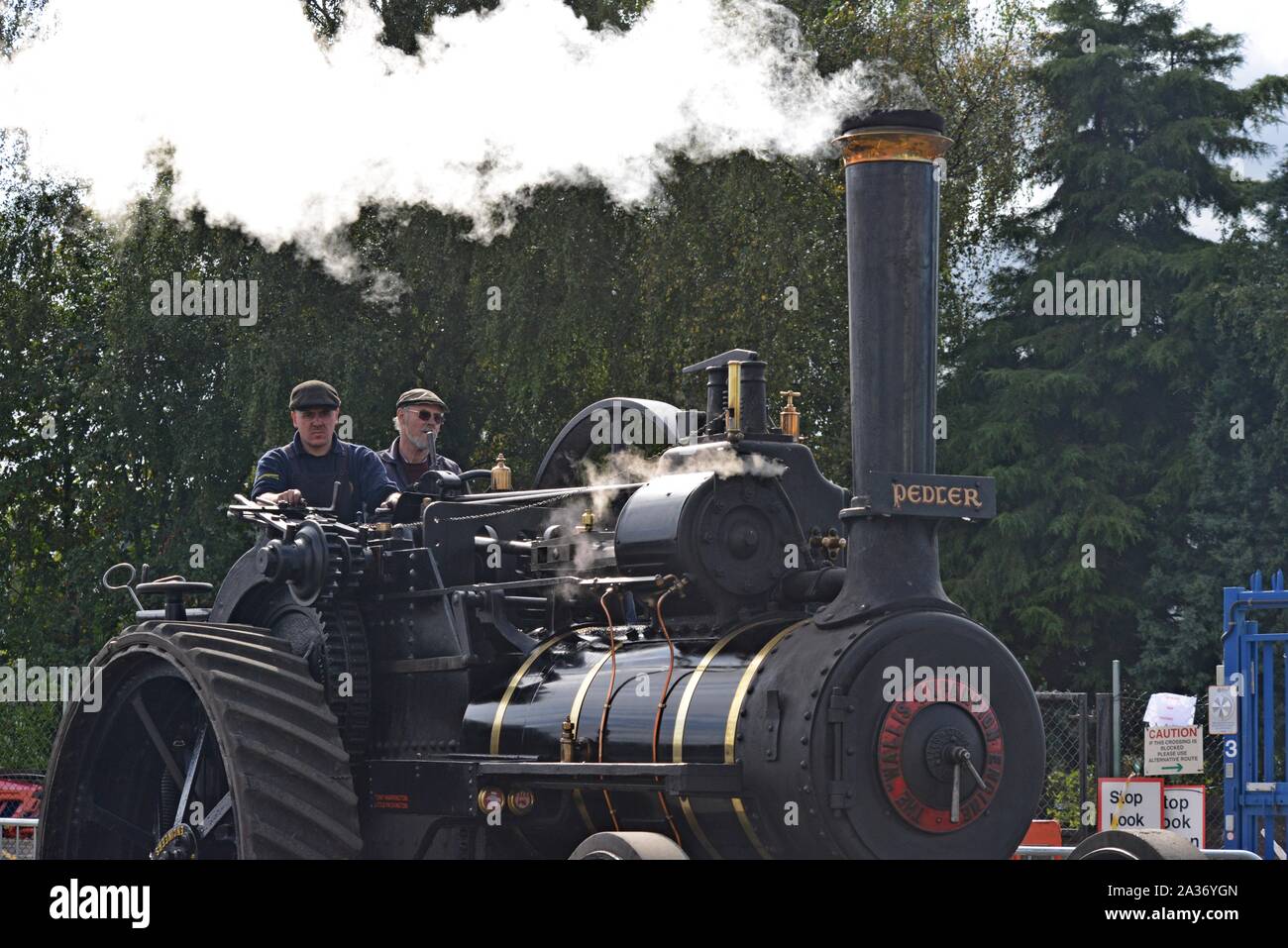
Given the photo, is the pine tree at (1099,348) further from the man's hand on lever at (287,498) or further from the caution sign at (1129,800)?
the man's hand on lever at (287,498)

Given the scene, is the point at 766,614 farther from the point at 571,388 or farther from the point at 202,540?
the point at 202,540

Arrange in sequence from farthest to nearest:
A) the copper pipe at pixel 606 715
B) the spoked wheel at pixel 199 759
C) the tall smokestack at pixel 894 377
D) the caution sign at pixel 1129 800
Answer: the caution sign at pixel 1129 800 → the spoked wheel at pixel 199 759 → the copper pipe at pixel 606 715 → the tall smokestack at pixel 894 377

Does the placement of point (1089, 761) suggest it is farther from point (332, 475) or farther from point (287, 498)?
point (287, 498)

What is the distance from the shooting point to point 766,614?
723cm

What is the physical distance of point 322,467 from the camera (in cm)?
930

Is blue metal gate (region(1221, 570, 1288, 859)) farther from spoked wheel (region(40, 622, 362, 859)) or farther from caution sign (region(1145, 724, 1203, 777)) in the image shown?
spoked wheel (region(40, 622, 362, 859))

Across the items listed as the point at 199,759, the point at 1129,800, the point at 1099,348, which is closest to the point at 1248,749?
the point at 1129,800

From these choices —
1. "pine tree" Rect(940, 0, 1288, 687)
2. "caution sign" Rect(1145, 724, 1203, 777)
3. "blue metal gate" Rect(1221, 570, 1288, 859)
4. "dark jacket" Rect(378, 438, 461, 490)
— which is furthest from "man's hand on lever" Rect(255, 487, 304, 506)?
"pine tree" Rect(940, 0, 1288, 687)

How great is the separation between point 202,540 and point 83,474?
256cm

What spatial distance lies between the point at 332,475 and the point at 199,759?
163 cm

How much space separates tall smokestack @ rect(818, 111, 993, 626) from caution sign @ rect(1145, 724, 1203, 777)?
559 centimetres

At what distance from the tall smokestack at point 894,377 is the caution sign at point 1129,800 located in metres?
4.80

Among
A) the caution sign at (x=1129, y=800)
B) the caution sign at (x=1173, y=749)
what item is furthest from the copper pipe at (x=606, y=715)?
the caution sign at (x=1173, y=749)

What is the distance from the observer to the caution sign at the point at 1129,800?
11047mm
